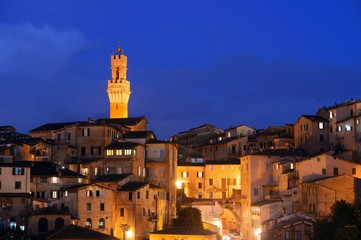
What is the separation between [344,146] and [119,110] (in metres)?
45.2

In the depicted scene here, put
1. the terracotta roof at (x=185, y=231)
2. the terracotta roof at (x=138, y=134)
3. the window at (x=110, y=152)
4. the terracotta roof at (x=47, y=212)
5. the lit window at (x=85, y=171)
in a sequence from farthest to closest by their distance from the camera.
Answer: the terracotta roof at (x=138, y=134) → the lit window at (x=85, y=171) → the window at (x=110, y=152) → the terracotta roof at (x=47, y=212) → the terracotta roof at (x=185, y=231)

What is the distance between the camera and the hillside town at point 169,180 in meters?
70.8

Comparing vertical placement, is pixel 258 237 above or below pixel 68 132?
below

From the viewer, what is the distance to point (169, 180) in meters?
83.2

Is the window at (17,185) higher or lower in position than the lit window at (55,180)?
lower

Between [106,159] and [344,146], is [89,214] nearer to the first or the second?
[106,159]

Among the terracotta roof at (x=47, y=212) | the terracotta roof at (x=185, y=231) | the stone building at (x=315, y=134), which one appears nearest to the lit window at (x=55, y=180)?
the terracotta roof at (x=47, y=212)

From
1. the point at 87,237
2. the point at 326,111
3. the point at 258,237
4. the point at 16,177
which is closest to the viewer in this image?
the point at 87,237

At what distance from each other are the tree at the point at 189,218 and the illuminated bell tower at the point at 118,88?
4285cm

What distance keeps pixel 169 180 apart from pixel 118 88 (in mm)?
40549

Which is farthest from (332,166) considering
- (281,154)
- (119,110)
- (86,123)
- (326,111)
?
(119,110)

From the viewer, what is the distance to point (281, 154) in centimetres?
8275

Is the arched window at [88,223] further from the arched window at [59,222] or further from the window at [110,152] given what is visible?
the window at [110,152]

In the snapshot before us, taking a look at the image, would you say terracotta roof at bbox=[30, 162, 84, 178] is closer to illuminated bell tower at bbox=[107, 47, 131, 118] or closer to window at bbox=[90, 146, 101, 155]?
window at bbox=[90, 146, 101, 155]
